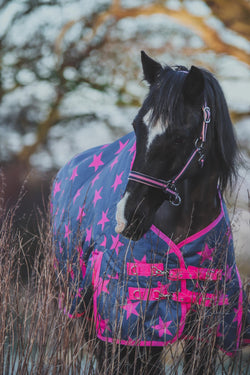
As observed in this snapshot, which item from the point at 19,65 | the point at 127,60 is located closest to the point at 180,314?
the point at 127,60

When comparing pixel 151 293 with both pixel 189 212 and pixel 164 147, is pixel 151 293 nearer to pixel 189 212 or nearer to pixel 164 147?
pixel 189 212

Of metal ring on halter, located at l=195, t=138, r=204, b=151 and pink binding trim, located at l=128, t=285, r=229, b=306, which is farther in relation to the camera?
pink binding trim, located at l=128, t=285, r=229, b=306

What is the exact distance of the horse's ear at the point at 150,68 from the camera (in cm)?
160

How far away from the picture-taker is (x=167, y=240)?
1.60 m

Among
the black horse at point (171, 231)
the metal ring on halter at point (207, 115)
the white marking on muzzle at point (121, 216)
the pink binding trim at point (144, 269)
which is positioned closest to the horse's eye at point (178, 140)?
the black horse at point (171, 231)

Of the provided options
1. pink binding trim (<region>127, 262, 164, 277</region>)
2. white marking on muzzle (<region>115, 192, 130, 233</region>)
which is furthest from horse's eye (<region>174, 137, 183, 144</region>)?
pink binding trim (<region>127, 262, 164, 277</region>)

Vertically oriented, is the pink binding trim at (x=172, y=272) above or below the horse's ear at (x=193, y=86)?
below

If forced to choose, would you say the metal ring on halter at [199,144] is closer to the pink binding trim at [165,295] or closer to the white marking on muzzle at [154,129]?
the white marking on muzzle at [154,129]

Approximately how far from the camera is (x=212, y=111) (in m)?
1.53

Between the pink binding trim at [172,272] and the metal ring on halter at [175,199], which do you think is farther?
the pink binding trim at [172,272]

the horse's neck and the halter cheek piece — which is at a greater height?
the halter cheek piece

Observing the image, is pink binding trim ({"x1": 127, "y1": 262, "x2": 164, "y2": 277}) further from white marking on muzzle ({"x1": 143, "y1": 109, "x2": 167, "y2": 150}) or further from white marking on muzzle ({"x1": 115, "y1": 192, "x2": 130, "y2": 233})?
white marking on muzzle ({"x1": 143, "y1": 109, "x2": 167, "y2": 150})

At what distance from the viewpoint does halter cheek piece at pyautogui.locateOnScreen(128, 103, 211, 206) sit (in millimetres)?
1421

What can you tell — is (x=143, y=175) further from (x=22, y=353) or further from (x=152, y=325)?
(x=22, y=353)
